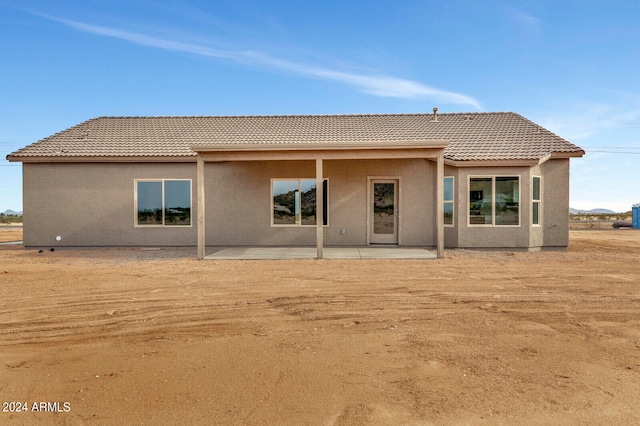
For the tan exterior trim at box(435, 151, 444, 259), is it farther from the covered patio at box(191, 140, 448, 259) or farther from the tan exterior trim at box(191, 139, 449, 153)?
the tan exterior trim at box(191, 139, 449, 153)

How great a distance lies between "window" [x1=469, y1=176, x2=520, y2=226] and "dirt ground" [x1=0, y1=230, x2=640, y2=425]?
4468mm

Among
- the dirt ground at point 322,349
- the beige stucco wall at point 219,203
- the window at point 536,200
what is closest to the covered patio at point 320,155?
the beige stucco wall at point 219,203

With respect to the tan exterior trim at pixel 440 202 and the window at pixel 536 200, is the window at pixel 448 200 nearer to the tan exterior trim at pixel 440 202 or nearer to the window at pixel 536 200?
the tan exterior trim at pixel 440 202

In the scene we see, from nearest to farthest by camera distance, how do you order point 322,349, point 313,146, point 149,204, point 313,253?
point 322,349 → point 313,146 → point 313,253 → point 149,204

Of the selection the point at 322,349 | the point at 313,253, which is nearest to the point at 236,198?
the point at 313,253

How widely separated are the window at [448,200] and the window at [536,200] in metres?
2.53

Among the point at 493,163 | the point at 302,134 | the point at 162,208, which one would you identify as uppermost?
the point at 302,134

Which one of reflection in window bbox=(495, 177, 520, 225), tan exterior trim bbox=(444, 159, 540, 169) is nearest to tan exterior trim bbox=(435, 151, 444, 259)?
tan exterior trim bbox=(444, 159, 540, 169)

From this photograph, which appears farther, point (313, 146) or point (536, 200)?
point (536, 200)

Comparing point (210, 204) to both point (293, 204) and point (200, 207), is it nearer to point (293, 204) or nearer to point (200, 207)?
point (200, 207)

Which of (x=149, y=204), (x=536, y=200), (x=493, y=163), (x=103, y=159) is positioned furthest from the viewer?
(x=149, y=204)

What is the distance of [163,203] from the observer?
1302cm

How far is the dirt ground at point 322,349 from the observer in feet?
9.67

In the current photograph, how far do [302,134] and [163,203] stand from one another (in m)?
5.62
